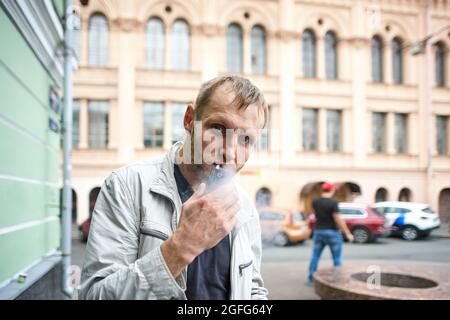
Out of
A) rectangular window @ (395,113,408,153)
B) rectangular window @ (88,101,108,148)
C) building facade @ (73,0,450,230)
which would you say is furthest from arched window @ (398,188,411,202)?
Answer: rectangular window @ (88,101,108,148)

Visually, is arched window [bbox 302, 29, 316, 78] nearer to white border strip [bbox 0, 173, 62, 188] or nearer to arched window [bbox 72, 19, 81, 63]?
arched window [bbox 72, 19, 81, 63]

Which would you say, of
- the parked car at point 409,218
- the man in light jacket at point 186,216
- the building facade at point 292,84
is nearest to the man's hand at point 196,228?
the man in light jacket at point 186,216

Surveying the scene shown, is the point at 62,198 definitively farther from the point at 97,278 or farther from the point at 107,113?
the point at 97,278

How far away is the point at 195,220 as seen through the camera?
2.52 feet

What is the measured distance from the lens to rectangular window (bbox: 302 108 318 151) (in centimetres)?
287

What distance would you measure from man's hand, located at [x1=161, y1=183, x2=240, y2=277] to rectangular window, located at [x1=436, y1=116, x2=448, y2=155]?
1.68 meters

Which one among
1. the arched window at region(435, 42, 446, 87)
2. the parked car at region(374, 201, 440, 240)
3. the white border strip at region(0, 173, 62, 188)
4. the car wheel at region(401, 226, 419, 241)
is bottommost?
the car wheel at region(401, 226, 419, 241)

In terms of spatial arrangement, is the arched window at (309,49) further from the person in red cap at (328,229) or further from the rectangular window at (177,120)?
the person in red cap at (328,229)

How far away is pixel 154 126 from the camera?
2867mm

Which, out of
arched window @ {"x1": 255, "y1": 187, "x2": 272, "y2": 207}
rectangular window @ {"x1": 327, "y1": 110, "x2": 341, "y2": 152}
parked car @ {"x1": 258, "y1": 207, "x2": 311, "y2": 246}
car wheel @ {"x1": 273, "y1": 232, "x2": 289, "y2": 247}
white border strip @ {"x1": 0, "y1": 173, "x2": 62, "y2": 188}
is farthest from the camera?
car wheel @ {"x1": 273, "y1": 232, "x2": 289, "y2": 247}

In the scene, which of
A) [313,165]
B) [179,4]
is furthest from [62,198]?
[313,165]

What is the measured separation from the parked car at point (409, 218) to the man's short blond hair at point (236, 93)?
1.20m

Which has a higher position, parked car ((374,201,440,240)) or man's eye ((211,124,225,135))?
man's eye ((211,124,225,135))

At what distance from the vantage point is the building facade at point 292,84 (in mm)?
2115
